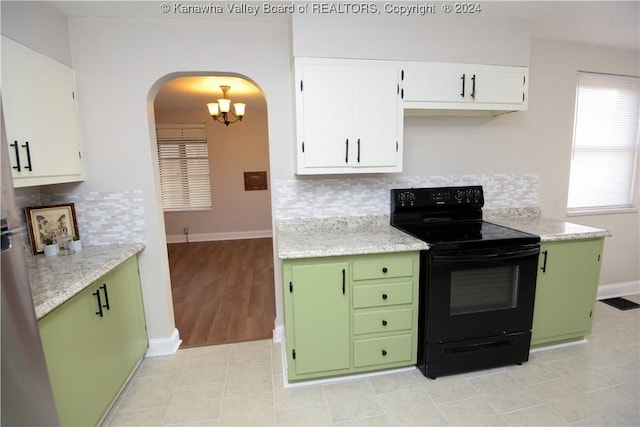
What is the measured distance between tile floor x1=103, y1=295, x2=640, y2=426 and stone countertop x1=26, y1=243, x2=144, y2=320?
2.80 feet

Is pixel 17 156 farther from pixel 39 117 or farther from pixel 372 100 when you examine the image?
pixel 372 100

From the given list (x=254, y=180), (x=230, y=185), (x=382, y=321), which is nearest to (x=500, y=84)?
(x=382, y=321)

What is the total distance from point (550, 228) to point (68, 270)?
10.0 feet

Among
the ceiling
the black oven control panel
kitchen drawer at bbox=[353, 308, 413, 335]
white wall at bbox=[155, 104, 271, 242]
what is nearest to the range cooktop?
the black oven control panel

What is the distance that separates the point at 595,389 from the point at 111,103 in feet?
11.6

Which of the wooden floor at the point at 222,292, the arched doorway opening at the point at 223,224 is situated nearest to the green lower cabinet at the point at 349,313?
the wooden floor at the point at 222,292

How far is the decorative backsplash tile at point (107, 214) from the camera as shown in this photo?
212 centimetres

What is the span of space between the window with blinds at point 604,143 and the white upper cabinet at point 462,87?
1172 millimetres

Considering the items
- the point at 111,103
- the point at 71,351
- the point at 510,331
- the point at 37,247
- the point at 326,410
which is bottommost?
the point at 326,410

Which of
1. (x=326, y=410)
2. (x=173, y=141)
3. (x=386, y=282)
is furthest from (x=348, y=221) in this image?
(x=173, y=141)

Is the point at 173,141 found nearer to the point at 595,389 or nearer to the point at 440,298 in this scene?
the point at 440,298

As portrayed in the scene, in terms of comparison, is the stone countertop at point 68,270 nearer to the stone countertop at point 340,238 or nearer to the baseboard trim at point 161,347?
the baseboard trim at point 161,347

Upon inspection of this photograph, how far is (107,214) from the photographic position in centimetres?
215

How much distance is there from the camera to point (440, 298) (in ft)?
6.30
